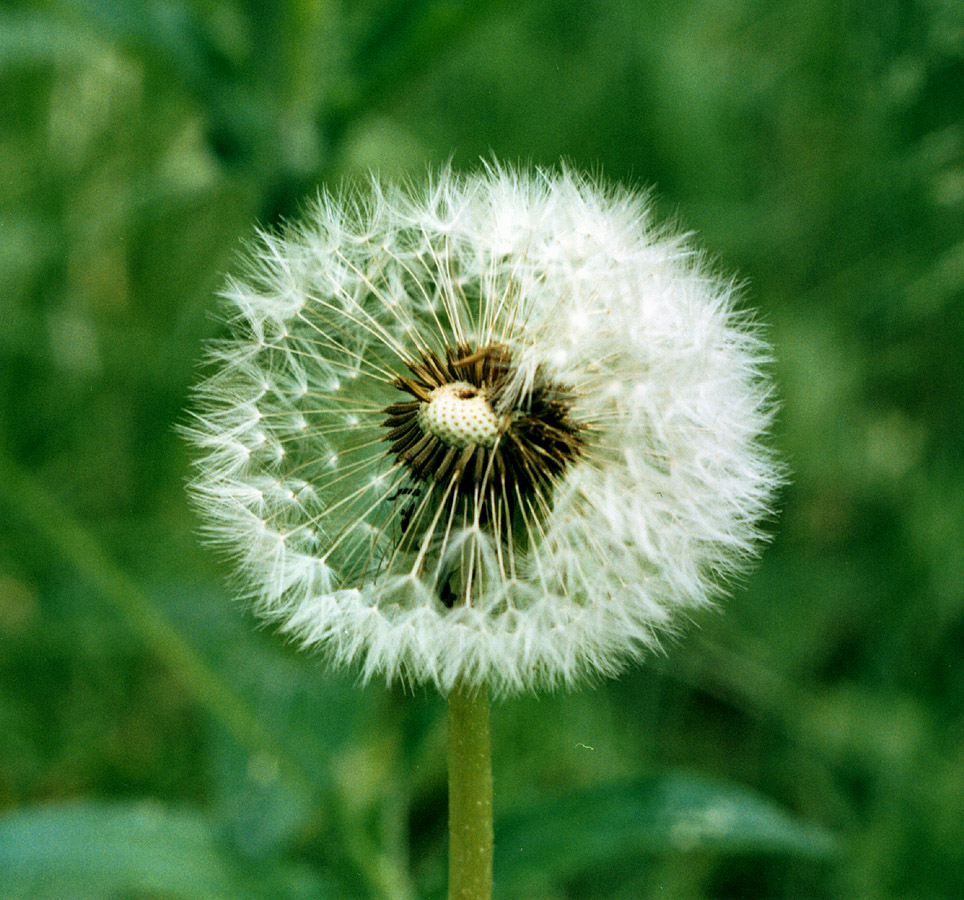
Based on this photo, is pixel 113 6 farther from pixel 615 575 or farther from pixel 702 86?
pixel 702 86

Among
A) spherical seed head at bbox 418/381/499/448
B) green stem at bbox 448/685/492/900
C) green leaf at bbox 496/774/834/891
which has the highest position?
spherical seed head at bbox 418/381/499/448

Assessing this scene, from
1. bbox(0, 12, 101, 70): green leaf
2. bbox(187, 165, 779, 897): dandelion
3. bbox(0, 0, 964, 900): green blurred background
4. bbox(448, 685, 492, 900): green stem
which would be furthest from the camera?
bbox(0, 12, 101, 70): green leaf

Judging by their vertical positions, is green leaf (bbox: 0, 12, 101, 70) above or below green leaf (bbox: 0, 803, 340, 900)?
above

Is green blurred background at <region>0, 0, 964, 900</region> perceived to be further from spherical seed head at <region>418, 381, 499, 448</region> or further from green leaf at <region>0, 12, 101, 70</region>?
spherical seed head at <region>418, 381, 499, 448</region>

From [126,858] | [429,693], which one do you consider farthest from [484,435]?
[126,858]

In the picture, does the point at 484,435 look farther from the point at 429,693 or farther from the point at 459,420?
the point at 429,693

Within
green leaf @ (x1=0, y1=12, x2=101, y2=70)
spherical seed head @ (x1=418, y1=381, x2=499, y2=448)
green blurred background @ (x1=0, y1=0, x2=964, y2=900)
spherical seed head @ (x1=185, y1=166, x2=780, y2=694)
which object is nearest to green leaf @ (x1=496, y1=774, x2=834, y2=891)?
green blurred background @ (x1=0, y1=0, x2=964, y2=900)

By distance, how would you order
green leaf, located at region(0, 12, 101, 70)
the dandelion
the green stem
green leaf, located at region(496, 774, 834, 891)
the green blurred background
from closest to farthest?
the green stem → the dandelion → green leaf, located at region(496, 774, 834, 891) → the green blurred background → green leaf, located at region(0, 12, 101, 70)

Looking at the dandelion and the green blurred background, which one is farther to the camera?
the green blurred background

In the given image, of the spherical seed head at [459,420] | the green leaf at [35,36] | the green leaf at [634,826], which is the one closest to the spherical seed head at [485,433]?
the spherical seed head at [459,420]

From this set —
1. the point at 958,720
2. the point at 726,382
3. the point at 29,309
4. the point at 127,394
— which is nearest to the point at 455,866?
the point at 726,382
